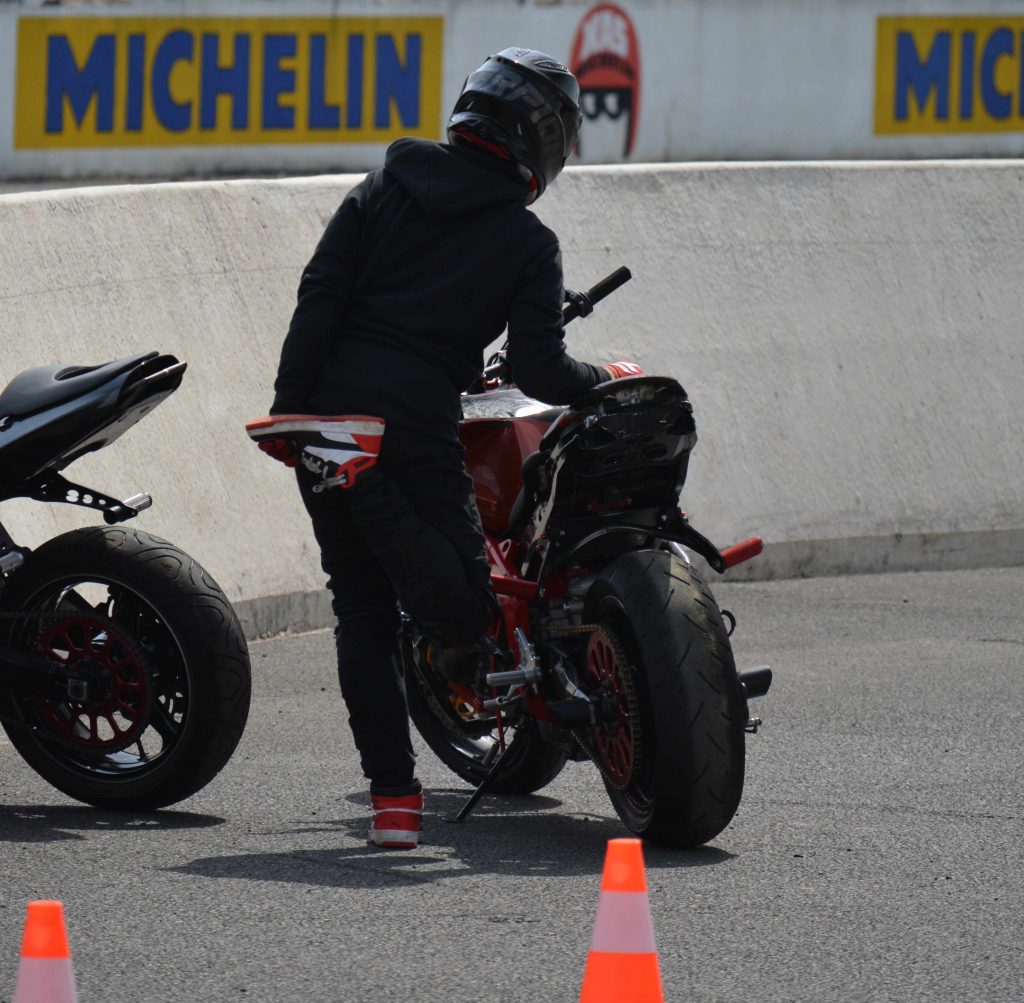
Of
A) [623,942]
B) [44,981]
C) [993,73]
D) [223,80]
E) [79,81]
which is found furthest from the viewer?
[993,73]

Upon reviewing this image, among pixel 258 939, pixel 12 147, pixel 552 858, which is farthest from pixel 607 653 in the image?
pixel 12 147

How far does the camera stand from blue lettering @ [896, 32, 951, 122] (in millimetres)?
15297

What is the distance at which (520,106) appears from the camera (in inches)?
218

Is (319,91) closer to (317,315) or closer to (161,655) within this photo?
(161,655)

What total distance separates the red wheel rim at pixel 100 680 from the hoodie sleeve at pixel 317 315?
2.53ft

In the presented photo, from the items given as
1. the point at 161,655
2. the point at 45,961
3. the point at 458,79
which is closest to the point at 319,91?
the point at 458,79

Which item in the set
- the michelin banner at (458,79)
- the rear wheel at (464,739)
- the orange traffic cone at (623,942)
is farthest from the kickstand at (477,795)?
the michelin banner at (458,79)

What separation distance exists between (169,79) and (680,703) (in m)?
9.37

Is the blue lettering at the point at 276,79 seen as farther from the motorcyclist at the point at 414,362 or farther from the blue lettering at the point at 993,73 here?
the motorcyclist at the point at 414,362

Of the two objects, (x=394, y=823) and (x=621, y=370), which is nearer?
(x=394, y=823)

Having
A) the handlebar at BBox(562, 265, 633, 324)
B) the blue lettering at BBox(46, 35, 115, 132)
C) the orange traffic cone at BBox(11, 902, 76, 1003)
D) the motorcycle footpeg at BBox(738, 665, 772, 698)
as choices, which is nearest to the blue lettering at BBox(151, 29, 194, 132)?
the blue lettering at BBox(46, 35, 115, 132)

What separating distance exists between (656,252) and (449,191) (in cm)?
444

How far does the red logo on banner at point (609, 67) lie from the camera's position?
14.7m

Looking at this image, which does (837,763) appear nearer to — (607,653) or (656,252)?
(607,653)
